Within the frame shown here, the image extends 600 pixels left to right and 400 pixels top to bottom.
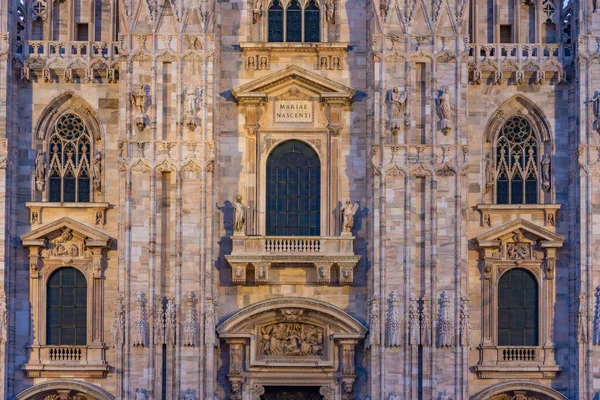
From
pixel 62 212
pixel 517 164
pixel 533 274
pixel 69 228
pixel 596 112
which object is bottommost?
pixel 533 274

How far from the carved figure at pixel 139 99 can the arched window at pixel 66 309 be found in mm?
5028

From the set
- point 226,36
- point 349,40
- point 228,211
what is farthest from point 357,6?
point 228,211

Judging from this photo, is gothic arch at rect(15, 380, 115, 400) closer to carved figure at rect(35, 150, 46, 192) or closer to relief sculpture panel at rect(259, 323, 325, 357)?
relief sculpture panel at rect(259, 323, 325, 357)

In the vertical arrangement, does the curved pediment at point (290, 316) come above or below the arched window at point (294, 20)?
below

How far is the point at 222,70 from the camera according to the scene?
39.5 meters

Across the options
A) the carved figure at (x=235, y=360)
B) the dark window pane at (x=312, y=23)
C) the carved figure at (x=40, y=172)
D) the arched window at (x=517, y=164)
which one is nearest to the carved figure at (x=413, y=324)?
the arched window at (x=517, y=164)

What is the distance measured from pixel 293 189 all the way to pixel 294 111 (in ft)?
7.45

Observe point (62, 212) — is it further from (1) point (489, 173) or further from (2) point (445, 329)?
(1) point (489, 173)

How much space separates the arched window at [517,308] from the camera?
38.9 meters

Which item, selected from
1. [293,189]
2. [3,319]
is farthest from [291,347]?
[3,319]

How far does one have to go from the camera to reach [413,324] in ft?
124

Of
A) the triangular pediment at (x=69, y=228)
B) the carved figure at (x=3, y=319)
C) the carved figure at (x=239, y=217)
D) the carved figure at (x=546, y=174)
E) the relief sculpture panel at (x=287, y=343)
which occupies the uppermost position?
the carved figure at (x=546, y=174)

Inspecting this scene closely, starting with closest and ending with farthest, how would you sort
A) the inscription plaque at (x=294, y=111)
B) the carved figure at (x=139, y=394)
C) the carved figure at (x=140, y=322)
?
the carved figure at (x=139, y=394), the carved figure at (x=140, y=322), the inscription plaque at (x=294, y=111)

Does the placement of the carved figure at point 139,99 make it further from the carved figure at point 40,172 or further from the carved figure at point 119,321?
the carved figure at point 119,321
